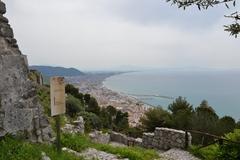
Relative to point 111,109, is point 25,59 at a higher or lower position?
higher

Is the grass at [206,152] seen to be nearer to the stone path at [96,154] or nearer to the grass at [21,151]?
the stone path at [96,154]

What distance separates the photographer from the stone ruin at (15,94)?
787cm

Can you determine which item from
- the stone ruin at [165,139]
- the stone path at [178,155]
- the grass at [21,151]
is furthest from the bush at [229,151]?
the grass at [21,151]

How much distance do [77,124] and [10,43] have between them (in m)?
8.40

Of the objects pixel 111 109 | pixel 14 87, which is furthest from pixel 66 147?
pixel 111 109

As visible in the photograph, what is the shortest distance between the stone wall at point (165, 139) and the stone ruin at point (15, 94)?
298 inches

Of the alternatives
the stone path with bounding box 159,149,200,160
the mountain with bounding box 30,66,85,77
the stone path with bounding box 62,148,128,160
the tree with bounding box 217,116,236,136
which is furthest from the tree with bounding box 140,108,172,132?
the mountain with bounding box 30,66,85,77

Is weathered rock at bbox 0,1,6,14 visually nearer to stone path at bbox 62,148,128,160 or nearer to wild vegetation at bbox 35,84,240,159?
stone path at bbox 62,148,128,160

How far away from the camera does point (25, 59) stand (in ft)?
27.9

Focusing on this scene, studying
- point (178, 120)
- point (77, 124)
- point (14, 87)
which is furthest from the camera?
point (178, 120)

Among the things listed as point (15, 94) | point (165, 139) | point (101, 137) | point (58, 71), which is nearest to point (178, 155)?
point (165, 139)

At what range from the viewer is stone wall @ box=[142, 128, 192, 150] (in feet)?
50.4

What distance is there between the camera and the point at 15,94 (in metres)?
8.15

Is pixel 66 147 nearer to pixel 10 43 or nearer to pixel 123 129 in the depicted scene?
pixel 10 43
